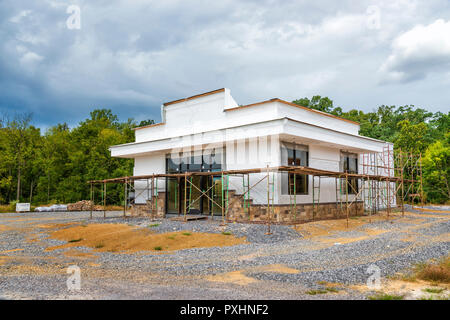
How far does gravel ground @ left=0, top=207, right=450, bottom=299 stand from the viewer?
5359 mm

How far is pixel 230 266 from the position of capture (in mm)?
7434

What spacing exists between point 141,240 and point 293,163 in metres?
7.44

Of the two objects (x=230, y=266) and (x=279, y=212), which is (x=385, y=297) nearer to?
(x=230, y=266)

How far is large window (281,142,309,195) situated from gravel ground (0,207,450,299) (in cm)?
285

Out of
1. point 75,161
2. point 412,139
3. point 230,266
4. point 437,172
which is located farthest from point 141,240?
point 412,139

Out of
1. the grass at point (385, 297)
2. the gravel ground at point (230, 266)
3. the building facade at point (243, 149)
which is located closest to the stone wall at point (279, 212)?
the building facade at point (243, 149)

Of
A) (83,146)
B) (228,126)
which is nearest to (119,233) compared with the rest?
(228,126)

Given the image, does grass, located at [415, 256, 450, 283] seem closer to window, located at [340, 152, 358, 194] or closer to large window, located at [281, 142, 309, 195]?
large window, located at [281, 142, 309, 195]

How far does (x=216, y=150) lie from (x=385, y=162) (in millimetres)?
14880

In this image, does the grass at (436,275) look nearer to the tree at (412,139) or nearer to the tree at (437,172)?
the tree at (437,172)

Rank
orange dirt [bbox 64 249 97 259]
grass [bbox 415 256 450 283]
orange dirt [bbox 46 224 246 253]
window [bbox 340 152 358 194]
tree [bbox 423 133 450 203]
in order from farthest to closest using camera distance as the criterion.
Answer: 1. tree [bbox 423 133 450 203]
2. window [bbox 340 152 358 194]
3. orange dirt [bbox 46 224 246 253]
4. orange dirt [bbox 64 249 97 259]
5. grass [bbox 415 256 450 283]

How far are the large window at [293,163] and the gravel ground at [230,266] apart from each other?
9.36ft

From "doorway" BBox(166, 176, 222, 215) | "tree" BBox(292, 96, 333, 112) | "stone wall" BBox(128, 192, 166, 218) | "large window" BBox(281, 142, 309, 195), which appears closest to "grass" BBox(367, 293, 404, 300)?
"large window" BBox(281, 142, 309, 195)
